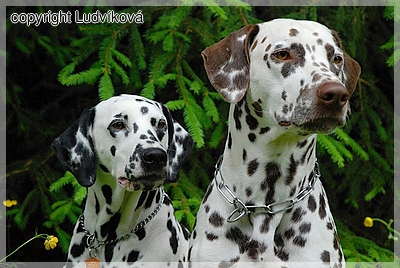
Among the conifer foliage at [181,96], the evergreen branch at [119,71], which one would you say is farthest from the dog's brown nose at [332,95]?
the evergreen branch at [119,71]

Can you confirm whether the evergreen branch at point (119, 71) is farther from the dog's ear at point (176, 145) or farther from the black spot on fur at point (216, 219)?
the black spot on fur at point (216, 219)

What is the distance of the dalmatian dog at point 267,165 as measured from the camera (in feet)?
12.2

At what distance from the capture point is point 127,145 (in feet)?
13.8

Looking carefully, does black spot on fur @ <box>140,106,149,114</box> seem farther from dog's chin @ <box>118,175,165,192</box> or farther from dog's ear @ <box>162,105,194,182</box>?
dog's chin @ <box>118,175,165,192</box>

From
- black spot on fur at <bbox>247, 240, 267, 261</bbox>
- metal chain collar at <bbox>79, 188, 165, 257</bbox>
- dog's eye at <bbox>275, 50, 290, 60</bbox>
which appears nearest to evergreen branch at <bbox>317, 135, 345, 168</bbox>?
metal chain collar at <bbox>79, 188, 165, 257</bbox>

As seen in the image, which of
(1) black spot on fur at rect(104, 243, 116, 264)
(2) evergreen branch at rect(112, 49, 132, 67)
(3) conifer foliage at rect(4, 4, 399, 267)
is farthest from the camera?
(2) evergreen branch at rect(112, 49, 132, 67)

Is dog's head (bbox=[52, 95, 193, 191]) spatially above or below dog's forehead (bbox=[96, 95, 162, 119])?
below

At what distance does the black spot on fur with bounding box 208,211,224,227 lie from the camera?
Answer: 12.8ft

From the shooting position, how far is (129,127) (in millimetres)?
4281

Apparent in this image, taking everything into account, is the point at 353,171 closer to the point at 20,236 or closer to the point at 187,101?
the point at 187,101

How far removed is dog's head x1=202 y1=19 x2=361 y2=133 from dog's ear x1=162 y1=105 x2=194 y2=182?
2.37 ft

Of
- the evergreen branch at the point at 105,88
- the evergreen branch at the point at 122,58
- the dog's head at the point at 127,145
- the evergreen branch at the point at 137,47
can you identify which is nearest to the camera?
the dog's head at the point at 127,145

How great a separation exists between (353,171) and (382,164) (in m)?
0.31

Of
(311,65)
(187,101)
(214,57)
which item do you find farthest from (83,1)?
(311,65)
